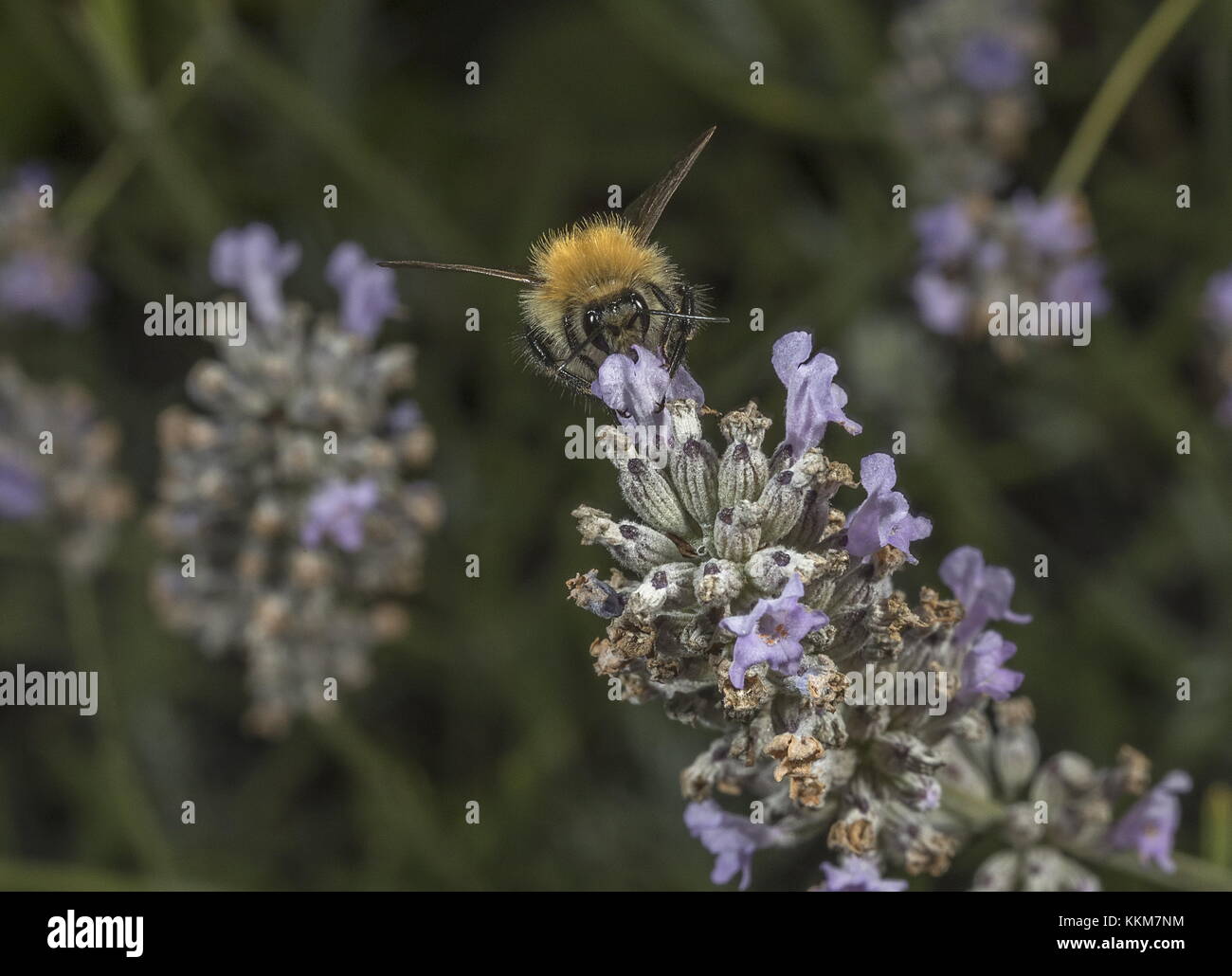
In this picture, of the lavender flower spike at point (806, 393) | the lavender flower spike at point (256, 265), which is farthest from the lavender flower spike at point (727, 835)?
the lavender flower spike at point (256, 265)

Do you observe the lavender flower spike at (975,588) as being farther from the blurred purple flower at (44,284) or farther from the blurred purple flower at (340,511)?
the blurred purple flower at (44,284)

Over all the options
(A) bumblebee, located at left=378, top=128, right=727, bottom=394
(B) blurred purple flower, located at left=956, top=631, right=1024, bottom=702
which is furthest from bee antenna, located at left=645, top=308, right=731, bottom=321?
(B) blurred purple flower, located at left=956, top=631, right=1024, bottom=702

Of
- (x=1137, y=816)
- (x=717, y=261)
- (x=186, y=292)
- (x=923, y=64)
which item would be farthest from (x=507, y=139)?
(x=1137, y=816)

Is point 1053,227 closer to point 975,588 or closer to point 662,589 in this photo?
point 975,588

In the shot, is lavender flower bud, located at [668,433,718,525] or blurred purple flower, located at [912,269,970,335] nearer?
lavender flower bud, located at [668,433,718,525]

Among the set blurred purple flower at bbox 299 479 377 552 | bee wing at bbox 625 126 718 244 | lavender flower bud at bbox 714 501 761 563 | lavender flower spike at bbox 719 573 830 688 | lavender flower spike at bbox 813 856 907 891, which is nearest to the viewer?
lavender flower spike at bbox 719 573 830 688

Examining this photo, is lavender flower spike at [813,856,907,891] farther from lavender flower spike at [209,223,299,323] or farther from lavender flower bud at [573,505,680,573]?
lavender flower spike at [209,223,299,323]
